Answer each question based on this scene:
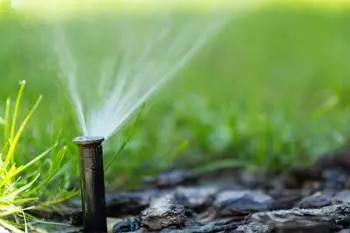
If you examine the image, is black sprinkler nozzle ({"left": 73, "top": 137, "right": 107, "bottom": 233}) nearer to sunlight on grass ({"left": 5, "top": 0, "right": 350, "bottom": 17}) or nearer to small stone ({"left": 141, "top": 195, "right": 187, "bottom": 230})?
small stone ({"left": 141, "top": 195, "right": 187, "bottom": 230})

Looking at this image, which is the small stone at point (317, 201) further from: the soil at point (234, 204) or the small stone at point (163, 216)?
the small stone at point (163, 216)

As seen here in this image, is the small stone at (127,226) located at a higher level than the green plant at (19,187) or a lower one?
lower

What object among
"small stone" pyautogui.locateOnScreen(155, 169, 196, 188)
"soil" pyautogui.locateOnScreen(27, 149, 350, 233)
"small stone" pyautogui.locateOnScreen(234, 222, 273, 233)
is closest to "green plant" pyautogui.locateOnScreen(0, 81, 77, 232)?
"soil" pyautogui.locateOnScreen(27, 149, 350, 233)

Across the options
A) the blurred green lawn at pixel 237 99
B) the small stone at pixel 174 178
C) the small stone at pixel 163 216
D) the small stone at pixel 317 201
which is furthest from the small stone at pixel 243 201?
the small stone at pixel 174 178

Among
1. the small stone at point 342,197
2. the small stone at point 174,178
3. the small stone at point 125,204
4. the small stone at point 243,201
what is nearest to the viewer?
the small stone at point 342,197

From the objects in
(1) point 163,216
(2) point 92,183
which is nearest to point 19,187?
(2) point 92,183

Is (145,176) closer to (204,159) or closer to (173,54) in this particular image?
(204,159)

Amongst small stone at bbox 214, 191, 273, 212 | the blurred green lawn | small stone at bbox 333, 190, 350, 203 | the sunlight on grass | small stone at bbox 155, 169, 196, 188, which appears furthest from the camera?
the sunlight on grass
